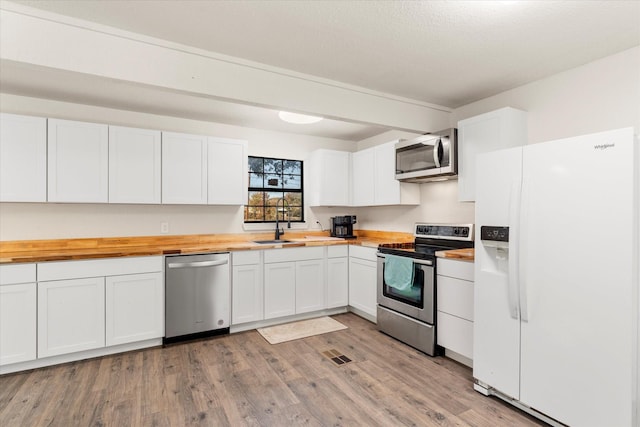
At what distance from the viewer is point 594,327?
176 centimetres

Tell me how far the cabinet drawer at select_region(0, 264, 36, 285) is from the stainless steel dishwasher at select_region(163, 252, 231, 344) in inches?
39.2

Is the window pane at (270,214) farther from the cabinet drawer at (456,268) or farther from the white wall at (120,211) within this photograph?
the cabinet drawer at (456,268)

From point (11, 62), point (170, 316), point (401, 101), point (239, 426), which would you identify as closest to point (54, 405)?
point (170, 316)

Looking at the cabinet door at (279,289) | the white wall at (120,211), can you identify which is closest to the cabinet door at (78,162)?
the white wall at (120,211)

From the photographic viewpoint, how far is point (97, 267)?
2908 mm

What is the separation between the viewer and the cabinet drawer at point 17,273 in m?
2.59

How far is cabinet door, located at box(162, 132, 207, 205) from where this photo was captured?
3533 millimetres

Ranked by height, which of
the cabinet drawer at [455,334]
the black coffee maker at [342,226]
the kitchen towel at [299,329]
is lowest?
the kitchen towel at [299,329]

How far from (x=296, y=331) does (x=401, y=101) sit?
2622mm

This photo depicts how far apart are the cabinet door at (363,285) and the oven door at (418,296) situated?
0.33 metres

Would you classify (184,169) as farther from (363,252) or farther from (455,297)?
(455,297)

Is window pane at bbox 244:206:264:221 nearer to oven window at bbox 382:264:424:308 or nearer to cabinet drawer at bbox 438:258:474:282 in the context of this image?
oven window at bbox 382:264:424:308

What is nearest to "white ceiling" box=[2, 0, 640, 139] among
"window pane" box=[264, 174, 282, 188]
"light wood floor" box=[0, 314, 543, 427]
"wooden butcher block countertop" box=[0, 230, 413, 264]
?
"wooden butcher block countertop" box=[0, 230, 413, 264]

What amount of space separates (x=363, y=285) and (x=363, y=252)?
39cm
